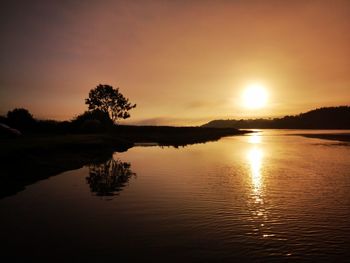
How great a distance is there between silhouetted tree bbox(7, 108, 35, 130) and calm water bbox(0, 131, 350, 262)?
5645 centimetres

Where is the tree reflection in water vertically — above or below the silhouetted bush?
below

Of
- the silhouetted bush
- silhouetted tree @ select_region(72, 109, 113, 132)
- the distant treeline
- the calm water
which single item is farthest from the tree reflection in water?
silhouetted tree @ select_region(72, 109, 113, 132)

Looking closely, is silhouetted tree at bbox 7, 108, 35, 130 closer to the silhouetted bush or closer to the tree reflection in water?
the silhouetted bush

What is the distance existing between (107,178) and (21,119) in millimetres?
60972

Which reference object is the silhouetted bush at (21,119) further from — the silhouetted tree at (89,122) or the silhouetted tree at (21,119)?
the silhouetted tree at (89,122)

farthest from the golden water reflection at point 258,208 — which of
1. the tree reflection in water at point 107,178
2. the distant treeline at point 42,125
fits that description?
the distant treeline at point 42,125

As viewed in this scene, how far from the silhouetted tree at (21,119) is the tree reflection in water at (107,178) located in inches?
1935

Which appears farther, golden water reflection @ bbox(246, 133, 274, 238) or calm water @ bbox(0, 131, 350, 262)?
golden water reflection @ bbox(246, 133, 274, 238)

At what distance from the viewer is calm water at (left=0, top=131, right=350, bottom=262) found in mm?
12336

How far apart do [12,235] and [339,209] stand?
1727cm

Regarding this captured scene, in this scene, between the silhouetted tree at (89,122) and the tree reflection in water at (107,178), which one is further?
the silhouetted tree at (89,122)

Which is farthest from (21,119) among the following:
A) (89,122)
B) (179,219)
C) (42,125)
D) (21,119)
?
(179,219)

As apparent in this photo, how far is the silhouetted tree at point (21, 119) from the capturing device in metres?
78.0

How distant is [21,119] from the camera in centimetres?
8050
